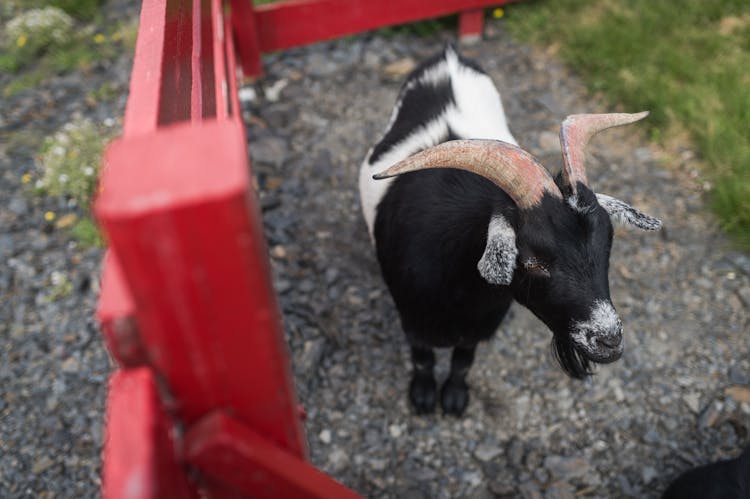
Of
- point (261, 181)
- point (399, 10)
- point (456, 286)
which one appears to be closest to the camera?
point (456, 286)

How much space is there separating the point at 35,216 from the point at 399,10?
3074 millimetres

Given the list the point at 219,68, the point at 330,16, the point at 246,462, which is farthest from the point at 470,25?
the point at 246,462

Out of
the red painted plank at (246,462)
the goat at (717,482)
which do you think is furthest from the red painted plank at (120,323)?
the goat at (717,482)

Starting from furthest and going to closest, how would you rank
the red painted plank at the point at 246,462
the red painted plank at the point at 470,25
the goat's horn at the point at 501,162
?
the red painted plank at the point at 470,25, the goat's horn at the point at 501,162, the red painted plank at the point at 246,462

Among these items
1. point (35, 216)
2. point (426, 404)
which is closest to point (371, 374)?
point (426, 404)

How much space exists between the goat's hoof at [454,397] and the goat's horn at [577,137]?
4.46 feet

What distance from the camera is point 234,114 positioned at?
9.85 ft

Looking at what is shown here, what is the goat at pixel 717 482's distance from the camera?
223 cm

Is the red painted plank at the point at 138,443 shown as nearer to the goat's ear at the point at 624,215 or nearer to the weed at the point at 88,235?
the goat's ear at the point at 624,215

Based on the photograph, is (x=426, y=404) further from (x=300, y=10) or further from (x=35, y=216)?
(x=300, y=10)

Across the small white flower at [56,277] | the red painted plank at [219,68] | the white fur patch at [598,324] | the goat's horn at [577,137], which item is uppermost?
the red painted plank at [219,68]

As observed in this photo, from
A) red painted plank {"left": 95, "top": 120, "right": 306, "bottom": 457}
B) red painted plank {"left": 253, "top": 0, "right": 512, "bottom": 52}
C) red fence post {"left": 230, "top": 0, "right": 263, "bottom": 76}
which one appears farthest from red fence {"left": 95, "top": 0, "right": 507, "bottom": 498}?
red painted plank {"left": 253, "top": 0, "right": 512, "bottom": 52}

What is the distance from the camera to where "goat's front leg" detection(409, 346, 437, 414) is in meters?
3.02

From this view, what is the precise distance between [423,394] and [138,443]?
2217 mm
